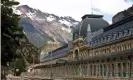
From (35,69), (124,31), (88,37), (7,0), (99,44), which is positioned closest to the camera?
(7,0)

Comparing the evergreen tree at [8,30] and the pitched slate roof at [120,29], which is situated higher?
the pitched slate roof at [120,29]

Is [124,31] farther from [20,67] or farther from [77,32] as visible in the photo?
[20,67]

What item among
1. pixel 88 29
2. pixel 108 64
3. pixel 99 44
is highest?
pixel 88 29

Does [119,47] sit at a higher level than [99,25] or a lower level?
lower

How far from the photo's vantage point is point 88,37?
115562 millimetres

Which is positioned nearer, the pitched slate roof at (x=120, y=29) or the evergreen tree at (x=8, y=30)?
the evergreen tree at (x=8, y=30)

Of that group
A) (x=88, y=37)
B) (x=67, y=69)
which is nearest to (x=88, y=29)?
(x=88, y=37)

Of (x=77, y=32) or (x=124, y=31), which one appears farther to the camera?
(x=77, y=32)

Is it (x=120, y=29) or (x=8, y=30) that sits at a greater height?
(x=120, y=29)

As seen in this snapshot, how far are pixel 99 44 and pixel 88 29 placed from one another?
2178cm

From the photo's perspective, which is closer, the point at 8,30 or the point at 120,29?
the point at 8,30

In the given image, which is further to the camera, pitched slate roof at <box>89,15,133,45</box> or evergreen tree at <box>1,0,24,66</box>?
pitched slate roof at <box>89,15,133,45</box>

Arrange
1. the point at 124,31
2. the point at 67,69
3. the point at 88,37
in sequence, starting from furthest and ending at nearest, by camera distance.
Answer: the point at 67,69 → the point at 88,37 → the point at 124,31

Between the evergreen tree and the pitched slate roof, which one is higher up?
the pitched slate roof
